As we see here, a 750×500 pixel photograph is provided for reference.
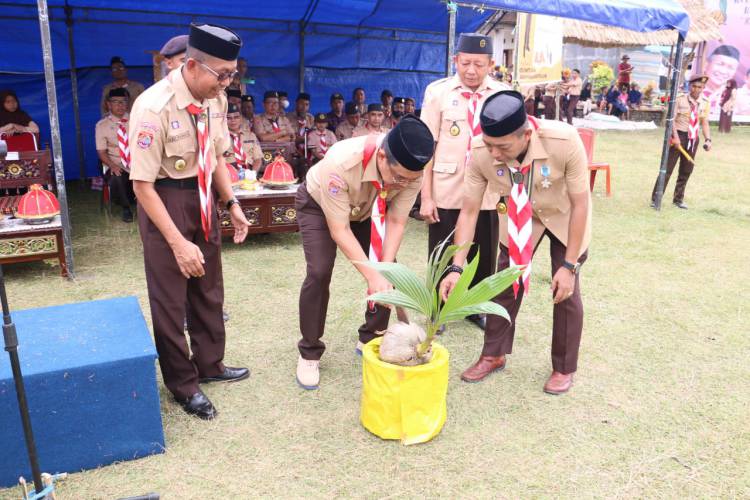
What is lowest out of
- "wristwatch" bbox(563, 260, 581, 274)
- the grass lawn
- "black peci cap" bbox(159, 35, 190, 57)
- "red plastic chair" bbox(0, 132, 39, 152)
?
the grass lawn

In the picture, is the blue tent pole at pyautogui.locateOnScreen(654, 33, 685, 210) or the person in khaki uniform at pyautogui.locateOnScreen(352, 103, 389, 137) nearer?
the blue tent pole at pyautogui.locateOnScreen(654, 33, 685, 210)

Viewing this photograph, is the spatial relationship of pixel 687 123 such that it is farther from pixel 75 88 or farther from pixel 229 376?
pixel 75 88

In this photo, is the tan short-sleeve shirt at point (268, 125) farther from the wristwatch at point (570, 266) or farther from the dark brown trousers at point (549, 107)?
the dark brown trousers at point (549, 107)

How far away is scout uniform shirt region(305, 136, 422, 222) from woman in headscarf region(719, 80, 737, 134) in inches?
650

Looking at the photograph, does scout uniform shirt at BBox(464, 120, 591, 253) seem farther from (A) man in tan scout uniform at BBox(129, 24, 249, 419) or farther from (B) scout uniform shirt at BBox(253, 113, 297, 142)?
(B) scout uniform shirt at BBox(253, 113, 297, 142)

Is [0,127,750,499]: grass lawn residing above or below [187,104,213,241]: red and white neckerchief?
below

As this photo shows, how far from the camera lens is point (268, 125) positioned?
24.8ft

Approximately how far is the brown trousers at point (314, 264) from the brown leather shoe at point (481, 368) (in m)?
0.59

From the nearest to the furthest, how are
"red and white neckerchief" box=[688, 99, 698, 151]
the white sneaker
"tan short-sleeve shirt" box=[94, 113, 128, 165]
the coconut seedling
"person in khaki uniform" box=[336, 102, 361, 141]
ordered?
the coconut seedling
the white sneaker
"tan short-sleeve shirt" box=[94, 113, 128, 165]
"red and white neckerchief" box=[688, 99, 698, 151]
"person in khaki uniform" box=[336, 102, 361, 141]

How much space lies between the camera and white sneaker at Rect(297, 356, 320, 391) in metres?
2.92

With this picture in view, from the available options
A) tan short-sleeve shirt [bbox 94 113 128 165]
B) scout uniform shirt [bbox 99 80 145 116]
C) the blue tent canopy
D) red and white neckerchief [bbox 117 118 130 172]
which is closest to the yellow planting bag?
the blue tent canopy

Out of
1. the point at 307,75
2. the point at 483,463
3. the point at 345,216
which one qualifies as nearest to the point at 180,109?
the point at 345,216

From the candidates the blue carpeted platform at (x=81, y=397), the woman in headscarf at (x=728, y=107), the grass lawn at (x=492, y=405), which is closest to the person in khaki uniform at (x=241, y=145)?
the grass lawn at (x=492, y=405)

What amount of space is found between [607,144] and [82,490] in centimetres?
1307
